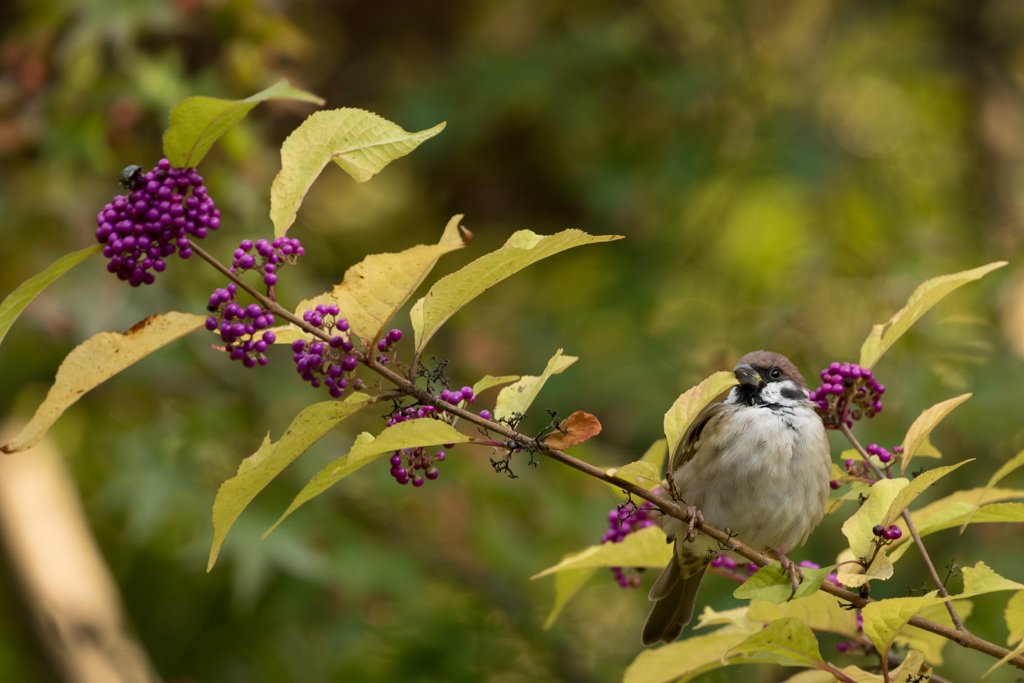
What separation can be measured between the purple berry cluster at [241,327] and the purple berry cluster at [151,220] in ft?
0.28

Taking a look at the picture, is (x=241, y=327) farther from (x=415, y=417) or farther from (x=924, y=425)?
(x=924, y=425)

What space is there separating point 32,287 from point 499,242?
200 inches

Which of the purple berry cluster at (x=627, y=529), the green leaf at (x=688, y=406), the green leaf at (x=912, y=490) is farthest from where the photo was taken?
the purple berry cluster at (x=627, y=529)

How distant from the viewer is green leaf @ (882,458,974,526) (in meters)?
1.43

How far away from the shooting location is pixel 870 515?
1.55 m

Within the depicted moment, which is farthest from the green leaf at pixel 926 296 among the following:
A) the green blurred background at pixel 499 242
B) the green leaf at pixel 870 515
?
the green blurred background at pixel 499 242

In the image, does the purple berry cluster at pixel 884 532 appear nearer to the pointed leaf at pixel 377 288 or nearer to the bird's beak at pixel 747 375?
the pointed leaf at pixel 377 288

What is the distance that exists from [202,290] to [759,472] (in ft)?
9.29

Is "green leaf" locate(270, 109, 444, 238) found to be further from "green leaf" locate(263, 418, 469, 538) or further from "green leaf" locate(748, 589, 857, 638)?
"green leaf" locate(748, 589, 857, 638)

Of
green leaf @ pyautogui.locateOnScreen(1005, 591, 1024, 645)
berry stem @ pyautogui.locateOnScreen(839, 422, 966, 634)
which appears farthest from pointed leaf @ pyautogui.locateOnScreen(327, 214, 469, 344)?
green leaf @ pyautogui.locateOnScreen(1005, 591, 1024, 645)

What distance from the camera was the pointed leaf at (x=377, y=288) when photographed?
1.33 metres

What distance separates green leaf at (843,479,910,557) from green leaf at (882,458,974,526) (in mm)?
10

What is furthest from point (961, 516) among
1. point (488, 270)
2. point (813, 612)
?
point (488, 270)

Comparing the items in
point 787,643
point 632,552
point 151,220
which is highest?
point 151,220
